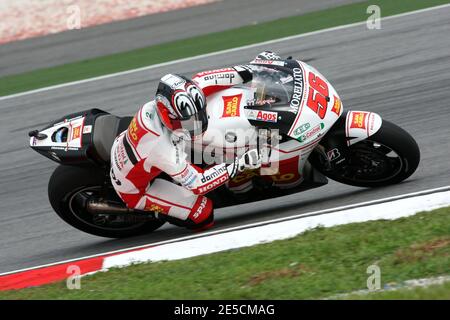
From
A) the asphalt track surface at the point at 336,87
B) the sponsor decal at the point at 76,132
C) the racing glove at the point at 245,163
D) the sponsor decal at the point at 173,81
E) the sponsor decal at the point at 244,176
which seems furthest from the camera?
the asphalt track surface at the point at 336,87

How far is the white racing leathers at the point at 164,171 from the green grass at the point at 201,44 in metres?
6.20

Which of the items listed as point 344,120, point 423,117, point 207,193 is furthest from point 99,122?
point 423,117

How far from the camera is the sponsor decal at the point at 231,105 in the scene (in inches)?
273

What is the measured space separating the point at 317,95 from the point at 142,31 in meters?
8.54

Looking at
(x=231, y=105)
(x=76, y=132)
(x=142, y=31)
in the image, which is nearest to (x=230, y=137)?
(x=231, y=105)

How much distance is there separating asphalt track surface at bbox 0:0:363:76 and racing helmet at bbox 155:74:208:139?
7.75 metres

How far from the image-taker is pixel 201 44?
13.8 meters

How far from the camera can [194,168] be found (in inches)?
270

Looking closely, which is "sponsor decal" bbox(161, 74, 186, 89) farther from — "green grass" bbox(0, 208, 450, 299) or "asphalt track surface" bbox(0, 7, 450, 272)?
"asphalt track surface" bbox(0, 7, 450, 272)

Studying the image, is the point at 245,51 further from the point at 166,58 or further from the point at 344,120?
the point at 344,120

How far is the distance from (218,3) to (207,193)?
8.82 meters

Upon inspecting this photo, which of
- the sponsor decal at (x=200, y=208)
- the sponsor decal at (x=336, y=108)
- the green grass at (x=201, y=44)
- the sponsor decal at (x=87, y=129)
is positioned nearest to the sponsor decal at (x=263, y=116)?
the sponsor decal at (x=336, y=108)

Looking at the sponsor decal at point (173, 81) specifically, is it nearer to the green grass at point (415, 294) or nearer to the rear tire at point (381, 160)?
the rear tire at point (381, 160)

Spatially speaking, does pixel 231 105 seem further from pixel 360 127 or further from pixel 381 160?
pixel 381 160
